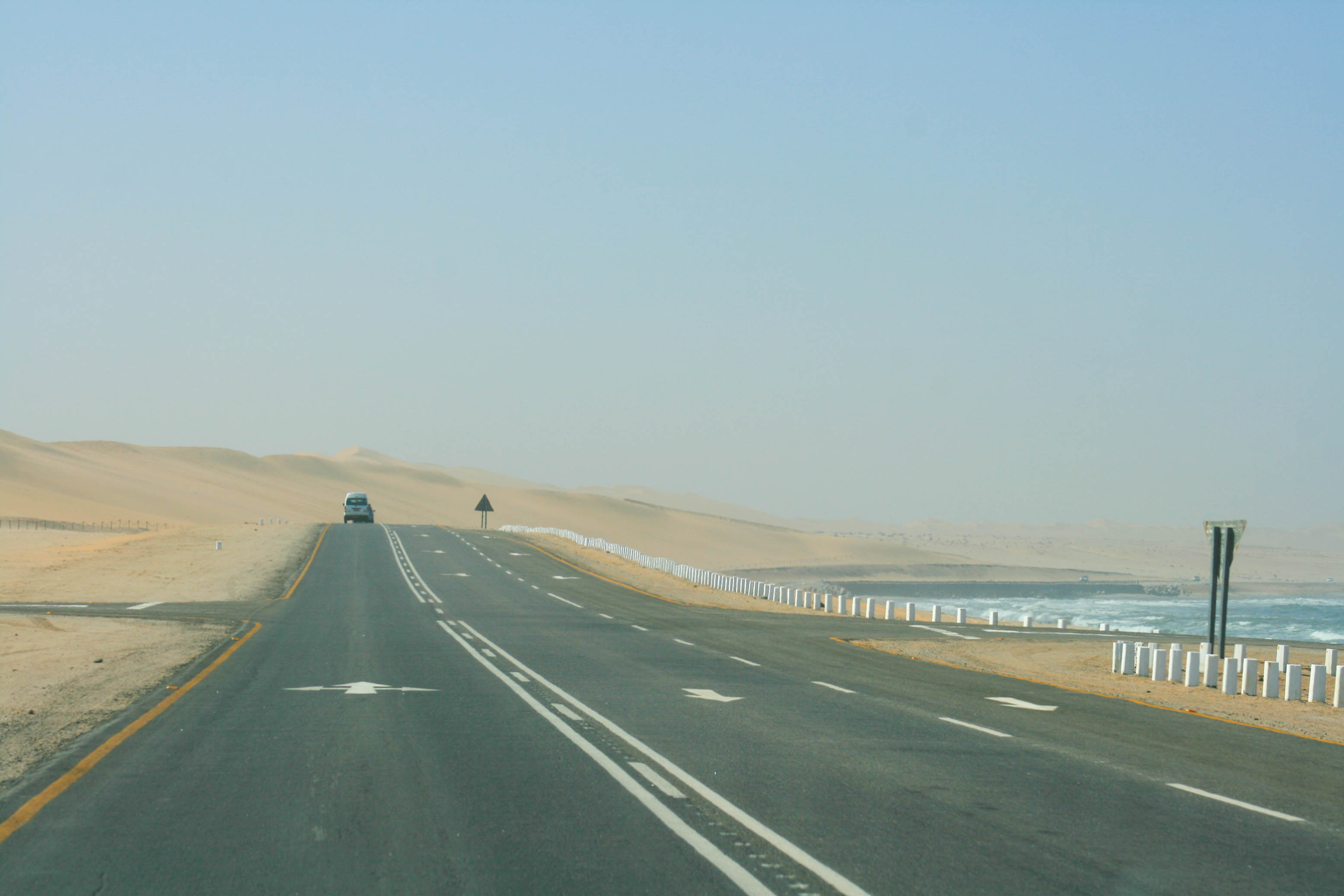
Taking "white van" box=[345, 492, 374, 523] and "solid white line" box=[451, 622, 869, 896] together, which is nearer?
"solid white line" box=[451, 622, 869, 896]

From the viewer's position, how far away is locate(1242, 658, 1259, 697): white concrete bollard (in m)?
20.7

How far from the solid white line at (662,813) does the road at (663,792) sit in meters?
0.03

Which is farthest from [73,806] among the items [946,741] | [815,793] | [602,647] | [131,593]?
[131,593]

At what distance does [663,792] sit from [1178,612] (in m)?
88.4

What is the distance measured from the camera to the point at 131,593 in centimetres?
3753

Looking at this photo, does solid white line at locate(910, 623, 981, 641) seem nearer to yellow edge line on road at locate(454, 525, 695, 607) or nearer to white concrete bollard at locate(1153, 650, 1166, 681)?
white concrete bollard at locate(1153, 650, 1166, 681)

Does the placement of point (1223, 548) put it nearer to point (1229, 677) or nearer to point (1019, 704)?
point (1229, 677)

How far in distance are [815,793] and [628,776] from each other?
159cm

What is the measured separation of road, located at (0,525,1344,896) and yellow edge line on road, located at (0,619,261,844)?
0.09 m

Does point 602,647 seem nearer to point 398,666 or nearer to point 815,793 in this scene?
point 398,666

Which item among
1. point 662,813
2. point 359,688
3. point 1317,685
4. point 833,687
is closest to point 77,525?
point 359,688

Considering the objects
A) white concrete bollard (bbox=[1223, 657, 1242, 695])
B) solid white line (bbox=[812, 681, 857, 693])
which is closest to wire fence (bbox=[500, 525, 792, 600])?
white concrete bollard (bbox=[1223, 657, 1242, 695])

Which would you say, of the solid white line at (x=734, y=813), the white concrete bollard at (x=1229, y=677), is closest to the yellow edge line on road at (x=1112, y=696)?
the white concrete bollard at (x=1229, y=677)

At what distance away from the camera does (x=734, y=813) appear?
8.59m
